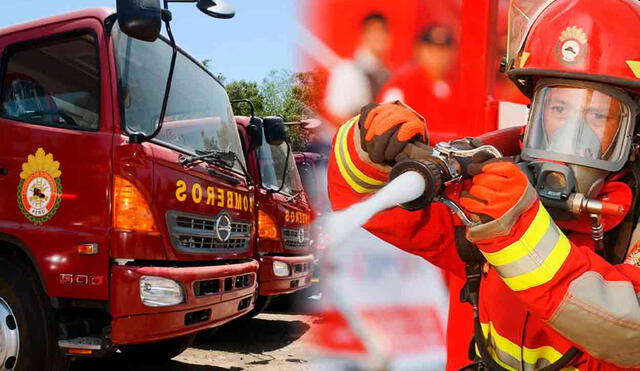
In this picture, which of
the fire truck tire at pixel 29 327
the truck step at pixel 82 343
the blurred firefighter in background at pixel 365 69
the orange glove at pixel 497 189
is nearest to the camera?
the orange glove at pixel 497 189

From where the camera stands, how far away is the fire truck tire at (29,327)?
10.7ft

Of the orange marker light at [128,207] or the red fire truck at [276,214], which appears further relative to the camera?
the red fire truck at [276,214]

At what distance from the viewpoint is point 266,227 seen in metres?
5.39

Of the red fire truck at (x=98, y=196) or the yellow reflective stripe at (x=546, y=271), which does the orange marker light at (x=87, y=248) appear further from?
the yellow reflective stripe at (x=546, y=271)

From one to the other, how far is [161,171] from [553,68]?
7.85ft

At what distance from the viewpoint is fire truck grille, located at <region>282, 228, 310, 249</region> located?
5.79 meters

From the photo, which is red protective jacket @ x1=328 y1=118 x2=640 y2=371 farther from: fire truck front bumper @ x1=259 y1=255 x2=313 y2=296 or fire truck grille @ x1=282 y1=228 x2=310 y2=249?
fire truck grille @ x1=282 y1=228 x2=310 y2=249

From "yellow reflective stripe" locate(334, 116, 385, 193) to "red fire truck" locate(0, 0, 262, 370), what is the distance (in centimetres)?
178

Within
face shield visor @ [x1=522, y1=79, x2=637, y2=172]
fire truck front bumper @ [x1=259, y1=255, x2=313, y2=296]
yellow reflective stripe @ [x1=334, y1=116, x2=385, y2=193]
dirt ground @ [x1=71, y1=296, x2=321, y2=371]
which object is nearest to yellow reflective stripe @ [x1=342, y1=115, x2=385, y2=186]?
yellow reflective stripe @ [x1=334, y1=116, x2=385, y2=193]

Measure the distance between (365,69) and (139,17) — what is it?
1.55 meters

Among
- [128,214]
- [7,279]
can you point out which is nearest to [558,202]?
[128,214]

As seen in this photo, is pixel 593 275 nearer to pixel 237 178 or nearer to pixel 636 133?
pixel 636 133

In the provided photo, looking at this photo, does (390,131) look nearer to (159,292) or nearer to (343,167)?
(343,167)

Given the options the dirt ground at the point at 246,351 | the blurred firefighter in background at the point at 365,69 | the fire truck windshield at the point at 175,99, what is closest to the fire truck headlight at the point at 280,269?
the dirt ground at the point at 246,351
